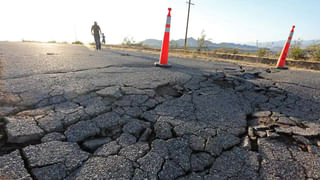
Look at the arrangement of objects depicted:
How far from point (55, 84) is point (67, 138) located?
1.47 m

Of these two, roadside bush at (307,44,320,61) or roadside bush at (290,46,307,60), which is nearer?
roadside bush at (307,44,320,61)

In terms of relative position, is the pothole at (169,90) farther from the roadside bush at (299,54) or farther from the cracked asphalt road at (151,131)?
the roadside bush at (299,54)

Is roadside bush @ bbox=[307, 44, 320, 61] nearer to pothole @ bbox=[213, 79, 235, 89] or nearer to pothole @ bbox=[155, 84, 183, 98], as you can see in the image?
pothole @ bbox=[213, 79, 235, 89]

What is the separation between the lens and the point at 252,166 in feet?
4.36

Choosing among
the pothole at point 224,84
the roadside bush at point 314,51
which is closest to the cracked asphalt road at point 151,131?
the pothole at point 224,84

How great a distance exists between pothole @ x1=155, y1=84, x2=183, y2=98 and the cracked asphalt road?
2 cm

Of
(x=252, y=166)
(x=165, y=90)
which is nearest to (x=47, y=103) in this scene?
(x=165, y=90)

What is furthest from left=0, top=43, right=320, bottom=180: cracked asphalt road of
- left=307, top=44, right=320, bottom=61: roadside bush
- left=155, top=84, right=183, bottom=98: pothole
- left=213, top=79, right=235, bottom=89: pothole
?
left=307, top=44, right=320, bottom=61: roadside bush

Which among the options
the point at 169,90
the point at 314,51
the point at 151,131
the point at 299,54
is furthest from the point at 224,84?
the point at 314,51

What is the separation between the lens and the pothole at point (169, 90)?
103 inches

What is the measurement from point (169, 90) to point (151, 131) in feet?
3.86

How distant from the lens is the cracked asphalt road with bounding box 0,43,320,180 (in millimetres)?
1245

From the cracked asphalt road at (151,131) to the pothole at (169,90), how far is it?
2 cm

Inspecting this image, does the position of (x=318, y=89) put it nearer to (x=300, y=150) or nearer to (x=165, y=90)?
(x=300, y=150)
